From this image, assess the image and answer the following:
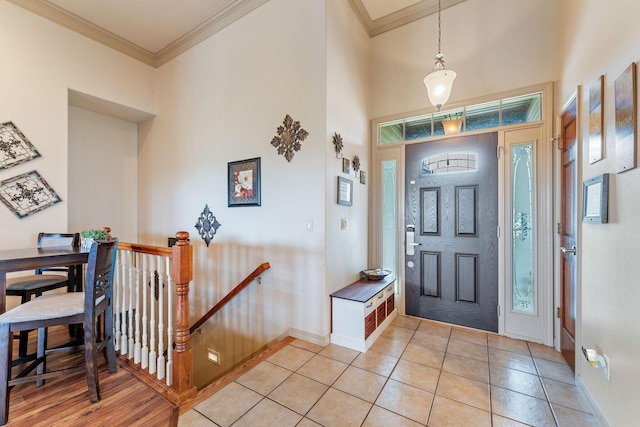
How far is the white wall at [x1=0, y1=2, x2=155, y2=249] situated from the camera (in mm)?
2986

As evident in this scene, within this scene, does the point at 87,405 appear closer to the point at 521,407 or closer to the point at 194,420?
the point at 194,420

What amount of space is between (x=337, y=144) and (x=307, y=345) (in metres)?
2.00

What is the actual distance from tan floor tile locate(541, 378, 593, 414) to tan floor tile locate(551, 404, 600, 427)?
50 mm

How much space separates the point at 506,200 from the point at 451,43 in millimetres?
1852

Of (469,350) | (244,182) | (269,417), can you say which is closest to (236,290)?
(244,182)

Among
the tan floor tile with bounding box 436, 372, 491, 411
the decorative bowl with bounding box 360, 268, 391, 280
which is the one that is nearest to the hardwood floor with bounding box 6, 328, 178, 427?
the tan floor tile with bounding box 436, 372, 491, 411

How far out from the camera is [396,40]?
332 cm

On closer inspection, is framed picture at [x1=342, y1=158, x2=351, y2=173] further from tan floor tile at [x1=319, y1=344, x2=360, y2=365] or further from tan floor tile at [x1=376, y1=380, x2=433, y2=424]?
tan floor tile at [x1=376, y1=380, x2=433, y2=424]

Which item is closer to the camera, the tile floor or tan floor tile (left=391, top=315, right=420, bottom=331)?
the tile floor

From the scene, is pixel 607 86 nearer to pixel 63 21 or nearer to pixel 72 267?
pixel 72 267

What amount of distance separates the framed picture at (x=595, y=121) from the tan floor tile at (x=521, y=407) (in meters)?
1.61

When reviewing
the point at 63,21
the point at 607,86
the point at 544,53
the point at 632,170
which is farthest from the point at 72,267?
the point at 544,53

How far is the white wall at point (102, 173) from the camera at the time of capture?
153 inches

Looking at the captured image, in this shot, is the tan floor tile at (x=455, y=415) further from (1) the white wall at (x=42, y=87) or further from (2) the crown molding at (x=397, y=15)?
(1) the white wall at (x=42, y=87)
